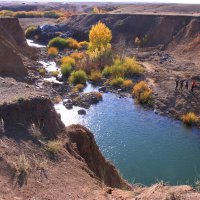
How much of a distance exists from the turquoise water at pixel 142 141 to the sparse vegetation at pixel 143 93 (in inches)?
48.3

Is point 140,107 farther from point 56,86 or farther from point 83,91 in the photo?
point 56,86

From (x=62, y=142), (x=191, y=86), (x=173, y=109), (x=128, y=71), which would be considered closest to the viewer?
(x=62, y=142)

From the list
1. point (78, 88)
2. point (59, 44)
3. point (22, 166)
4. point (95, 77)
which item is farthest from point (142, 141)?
point (59, 44)

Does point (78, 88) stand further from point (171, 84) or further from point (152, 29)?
point (152, 29)

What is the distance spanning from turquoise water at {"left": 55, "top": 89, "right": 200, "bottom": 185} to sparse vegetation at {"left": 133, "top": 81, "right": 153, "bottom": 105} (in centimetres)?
123

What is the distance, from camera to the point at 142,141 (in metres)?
34.7

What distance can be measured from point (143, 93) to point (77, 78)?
9566 mm

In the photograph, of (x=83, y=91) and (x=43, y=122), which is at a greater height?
(x=43, y=122)

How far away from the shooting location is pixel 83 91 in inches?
1903

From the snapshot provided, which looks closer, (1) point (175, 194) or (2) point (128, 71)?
(1) point (175, 194)

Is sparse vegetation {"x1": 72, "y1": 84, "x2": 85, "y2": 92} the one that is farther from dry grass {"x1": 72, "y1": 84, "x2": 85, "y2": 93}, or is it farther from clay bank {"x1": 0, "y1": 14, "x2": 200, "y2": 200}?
clay bank {"x1": 0, "y1": 14, "x2": 200, "y2": 200}

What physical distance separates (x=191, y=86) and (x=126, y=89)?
7.98 meters

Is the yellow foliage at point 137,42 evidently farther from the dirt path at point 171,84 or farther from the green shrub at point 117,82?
the green shrub at point 117,82

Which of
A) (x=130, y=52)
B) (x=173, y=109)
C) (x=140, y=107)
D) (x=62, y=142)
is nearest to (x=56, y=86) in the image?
(x=140, y=107)
